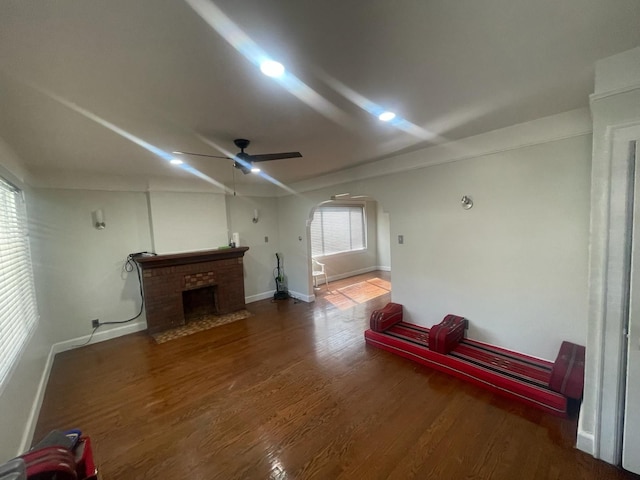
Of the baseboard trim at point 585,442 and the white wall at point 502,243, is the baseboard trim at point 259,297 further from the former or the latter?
the baseboard trim at point 585,442

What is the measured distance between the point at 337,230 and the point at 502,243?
15.7 ft

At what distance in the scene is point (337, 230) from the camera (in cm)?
732

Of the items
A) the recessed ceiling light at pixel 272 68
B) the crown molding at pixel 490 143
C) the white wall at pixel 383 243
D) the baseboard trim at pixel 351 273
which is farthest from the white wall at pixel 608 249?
the white wall at pixel 383 243

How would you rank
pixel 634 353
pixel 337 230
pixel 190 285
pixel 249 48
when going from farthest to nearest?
pixel 337 230
pixel 190 285
pixel 634 353
pixel 249 48

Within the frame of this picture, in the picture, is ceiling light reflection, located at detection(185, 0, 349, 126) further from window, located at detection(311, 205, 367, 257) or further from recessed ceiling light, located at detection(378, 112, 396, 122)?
window, located at detection(311, 205, 367, 257)

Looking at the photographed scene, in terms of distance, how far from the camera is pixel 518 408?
2205 millimetres

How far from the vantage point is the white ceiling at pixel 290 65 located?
106 cm

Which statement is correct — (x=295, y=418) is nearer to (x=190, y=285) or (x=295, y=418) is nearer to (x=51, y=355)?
(x=190, y=285)

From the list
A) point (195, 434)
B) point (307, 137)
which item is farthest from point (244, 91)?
point (195, 434)

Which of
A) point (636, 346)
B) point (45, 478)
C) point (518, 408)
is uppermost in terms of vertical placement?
point (636, 346)

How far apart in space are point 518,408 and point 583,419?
1.62ft

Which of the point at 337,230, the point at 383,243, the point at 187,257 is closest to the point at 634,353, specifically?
the point at 187,257

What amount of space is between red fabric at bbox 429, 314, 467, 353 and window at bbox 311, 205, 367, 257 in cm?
407

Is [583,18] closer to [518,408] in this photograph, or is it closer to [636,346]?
[636,346]
